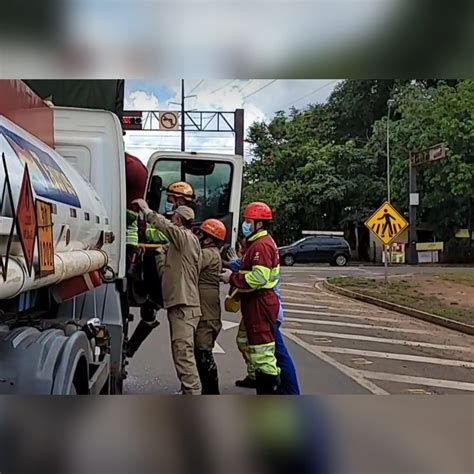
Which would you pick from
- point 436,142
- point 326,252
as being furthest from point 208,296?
point 326,252

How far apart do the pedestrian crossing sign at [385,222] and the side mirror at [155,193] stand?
192 inches

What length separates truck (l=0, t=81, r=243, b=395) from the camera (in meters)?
2.20

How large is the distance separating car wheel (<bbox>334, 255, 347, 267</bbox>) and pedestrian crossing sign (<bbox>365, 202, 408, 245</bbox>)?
3518 millimetres

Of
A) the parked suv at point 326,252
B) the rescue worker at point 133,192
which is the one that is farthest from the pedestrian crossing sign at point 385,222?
the rescue worker at point 133,192

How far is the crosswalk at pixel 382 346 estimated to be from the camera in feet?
20.4

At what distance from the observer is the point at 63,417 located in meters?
3.29

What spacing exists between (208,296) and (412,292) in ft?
28.0

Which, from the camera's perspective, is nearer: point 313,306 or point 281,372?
point 281,372

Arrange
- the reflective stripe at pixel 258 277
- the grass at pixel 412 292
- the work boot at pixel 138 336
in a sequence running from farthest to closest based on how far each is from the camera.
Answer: the grass at pixel 412 292 → the work boot at pixel 138 336 → the reflective stripe at pixel 258 277

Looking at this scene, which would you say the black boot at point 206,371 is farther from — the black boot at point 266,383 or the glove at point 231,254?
the glove at point 231,254

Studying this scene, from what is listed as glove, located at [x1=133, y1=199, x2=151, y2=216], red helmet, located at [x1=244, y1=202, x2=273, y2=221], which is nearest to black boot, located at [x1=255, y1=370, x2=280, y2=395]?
red helmet, located at [x1=244, y1=202, x2=273, y2=221]

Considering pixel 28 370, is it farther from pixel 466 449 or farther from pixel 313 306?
pixel 313 306
